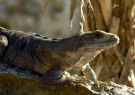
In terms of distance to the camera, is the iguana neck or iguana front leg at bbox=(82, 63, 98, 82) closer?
the iguana neck

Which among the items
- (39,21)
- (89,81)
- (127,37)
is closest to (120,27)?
(127,37)

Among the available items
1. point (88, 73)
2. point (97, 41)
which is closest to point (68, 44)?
point (97, 41)

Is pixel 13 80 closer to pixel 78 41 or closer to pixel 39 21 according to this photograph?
pixel 78 41

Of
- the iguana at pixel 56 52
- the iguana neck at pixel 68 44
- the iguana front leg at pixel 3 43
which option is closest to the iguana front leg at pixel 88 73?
the iguana at pixel 56 52

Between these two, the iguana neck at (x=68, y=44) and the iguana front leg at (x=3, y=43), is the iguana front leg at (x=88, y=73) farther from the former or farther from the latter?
the iguana front leg at (x=3, y=43)

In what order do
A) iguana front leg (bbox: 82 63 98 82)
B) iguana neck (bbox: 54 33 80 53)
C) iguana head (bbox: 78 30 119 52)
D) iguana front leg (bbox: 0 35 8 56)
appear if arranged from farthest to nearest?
iguana front leg (bbox: 0 35 8 56)
iguana front leg (bbox: 82 63 98 82)
iguana neck (bbox: 54 33 80 53)
iguana head (bbox: 78 30 119 52)

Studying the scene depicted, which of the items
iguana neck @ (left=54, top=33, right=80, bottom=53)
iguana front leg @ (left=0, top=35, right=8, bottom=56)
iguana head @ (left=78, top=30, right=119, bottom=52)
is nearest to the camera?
iguana head @ (left=78, top=30, right=119, bottom=52)

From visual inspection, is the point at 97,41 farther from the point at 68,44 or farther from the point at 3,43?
the point at 3,43

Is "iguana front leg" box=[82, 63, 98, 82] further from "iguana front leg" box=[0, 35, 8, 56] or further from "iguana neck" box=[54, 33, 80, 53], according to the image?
"iguana front leg" box=[0, 35, 8, 56]

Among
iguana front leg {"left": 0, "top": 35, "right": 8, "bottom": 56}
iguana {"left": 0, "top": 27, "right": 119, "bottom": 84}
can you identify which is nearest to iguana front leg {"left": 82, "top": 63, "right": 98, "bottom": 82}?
iguana {"left": 0, "top": 27, "right": 119, "bottom": 84}
